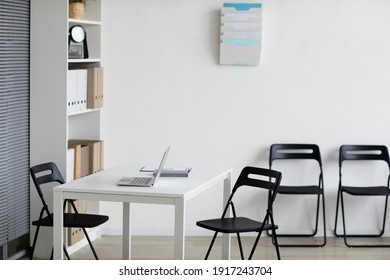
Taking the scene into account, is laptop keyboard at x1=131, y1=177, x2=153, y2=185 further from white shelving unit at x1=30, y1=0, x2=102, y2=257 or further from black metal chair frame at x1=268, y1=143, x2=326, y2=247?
black metal chair frame at x1=268, y1=143, x2=326, y2=247

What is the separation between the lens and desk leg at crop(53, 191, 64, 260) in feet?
17.6

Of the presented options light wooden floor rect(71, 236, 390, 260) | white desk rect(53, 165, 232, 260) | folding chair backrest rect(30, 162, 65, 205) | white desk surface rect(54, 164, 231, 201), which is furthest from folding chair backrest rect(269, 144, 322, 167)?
folding chair backrest rect(30, 162, 65, 205)

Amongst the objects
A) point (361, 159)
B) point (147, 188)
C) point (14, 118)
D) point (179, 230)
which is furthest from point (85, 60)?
point (361, 159)

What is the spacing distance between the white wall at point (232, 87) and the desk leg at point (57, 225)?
7.36ft

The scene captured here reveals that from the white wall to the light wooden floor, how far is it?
0.86ft

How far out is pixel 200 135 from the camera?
7.62 metres

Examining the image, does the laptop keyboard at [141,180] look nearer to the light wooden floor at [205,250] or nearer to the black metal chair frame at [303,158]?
the light wooden floor at [205,250]

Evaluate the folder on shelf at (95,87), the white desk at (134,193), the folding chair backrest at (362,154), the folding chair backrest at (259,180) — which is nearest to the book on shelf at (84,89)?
the folder on shelf at (95,87)

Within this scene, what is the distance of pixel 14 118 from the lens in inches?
252

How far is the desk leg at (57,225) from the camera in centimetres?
535

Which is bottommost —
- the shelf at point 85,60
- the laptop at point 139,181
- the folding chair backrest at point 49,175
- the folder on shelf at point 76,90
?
the folding chair backrest at point 49,175

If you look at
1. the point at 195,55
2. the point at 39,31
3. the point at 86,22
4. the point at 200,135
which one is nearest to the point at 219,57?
the point at 195,55

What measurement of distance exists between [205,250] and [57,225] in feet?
6.69

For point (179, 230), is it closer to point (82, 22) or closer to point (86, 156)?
point (86, 156)
